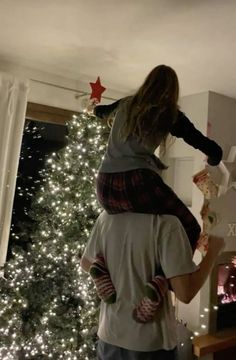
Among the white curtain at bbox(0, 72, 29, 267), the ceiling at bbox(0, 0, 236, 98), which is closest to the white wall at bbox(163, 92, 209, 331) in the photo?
the ceiling at bbox(0, 0, 236, 98)

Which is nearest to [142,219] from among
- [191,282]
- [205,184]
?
[191,282]

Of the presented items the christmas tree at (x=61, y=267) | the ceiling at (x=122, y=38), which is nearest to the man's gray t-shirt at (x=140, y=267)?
the ceiling at (x=122, y=38)

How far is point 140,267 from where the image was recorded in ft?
3.06

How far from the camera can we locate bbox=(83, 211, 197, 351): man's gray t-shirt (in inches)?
35.1

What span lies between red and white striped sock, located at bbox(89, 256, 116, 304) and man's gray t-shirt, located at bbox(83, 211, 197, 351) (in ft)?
0.05

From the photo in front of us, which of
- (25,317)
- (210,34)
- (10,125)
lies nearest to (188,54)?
(210,34)

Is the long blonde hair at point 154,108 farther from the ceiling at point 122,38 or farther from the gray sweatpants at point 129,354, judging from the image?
the ceiling at point 122,38

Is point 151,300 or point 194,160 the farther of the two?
point 194,160

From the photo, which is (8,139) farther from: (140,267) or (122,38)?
(140,267)

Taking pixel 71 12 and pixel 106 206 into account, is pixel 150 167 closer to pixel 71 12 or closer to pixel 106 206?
pixel 106 206

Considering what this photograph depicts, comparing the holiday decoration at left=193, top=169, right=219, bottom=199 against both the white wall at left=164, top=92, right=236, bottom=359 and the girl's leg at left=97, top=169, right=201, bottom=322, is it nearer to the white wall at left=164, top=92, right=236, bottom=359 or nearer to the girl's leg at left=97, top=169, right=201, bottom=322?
the white wall at left=164, top=92, right=236, bottom=359

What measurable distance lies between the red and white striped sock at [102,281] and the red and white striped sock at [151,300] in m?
0.08

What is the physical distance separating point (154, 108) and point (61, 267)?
1.67 m

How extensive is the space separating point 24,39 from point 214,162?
149cm
